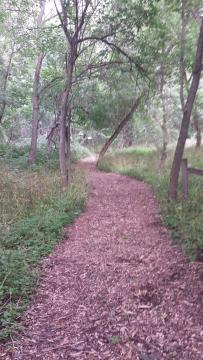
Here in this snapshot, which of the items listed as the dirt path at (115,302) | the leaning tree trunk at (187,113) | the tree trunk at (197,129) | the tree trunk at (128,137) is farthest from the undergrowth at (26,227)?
the tree trunk at (128,137)

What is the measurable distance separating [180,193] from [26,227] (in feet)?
14.0

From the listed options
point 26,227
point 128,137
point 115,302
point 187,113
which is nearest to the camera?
point 115,302

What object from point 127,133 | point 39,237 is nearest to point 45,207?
point 39,237

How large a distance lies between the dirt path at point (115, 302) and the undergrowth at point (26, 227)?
181 mm

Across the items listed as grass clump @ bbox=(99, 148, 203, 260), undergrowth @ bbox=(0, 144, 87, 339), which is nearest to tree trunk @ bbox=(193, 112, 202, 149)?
grass clump @ bbox=(99, 148, 203, 260)

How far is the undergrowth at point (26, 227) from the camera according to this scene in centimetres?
418

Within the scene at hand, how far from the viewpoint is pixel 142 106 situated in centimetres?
1741

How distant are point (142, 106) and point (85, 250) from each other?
1255cm

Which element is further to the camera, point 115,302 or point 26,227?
point 26,227

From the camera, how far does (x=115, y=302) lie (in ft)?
13.7

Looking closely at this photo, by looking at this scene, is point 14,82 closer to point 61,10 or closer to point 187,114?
point 61,10

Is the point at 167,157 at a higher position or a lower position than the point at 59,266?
higher

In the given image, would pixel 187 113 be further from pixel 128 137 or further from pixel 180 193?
pixel 128 137

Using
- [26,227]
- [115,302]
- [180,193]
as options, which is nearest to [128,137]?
[180,193]
